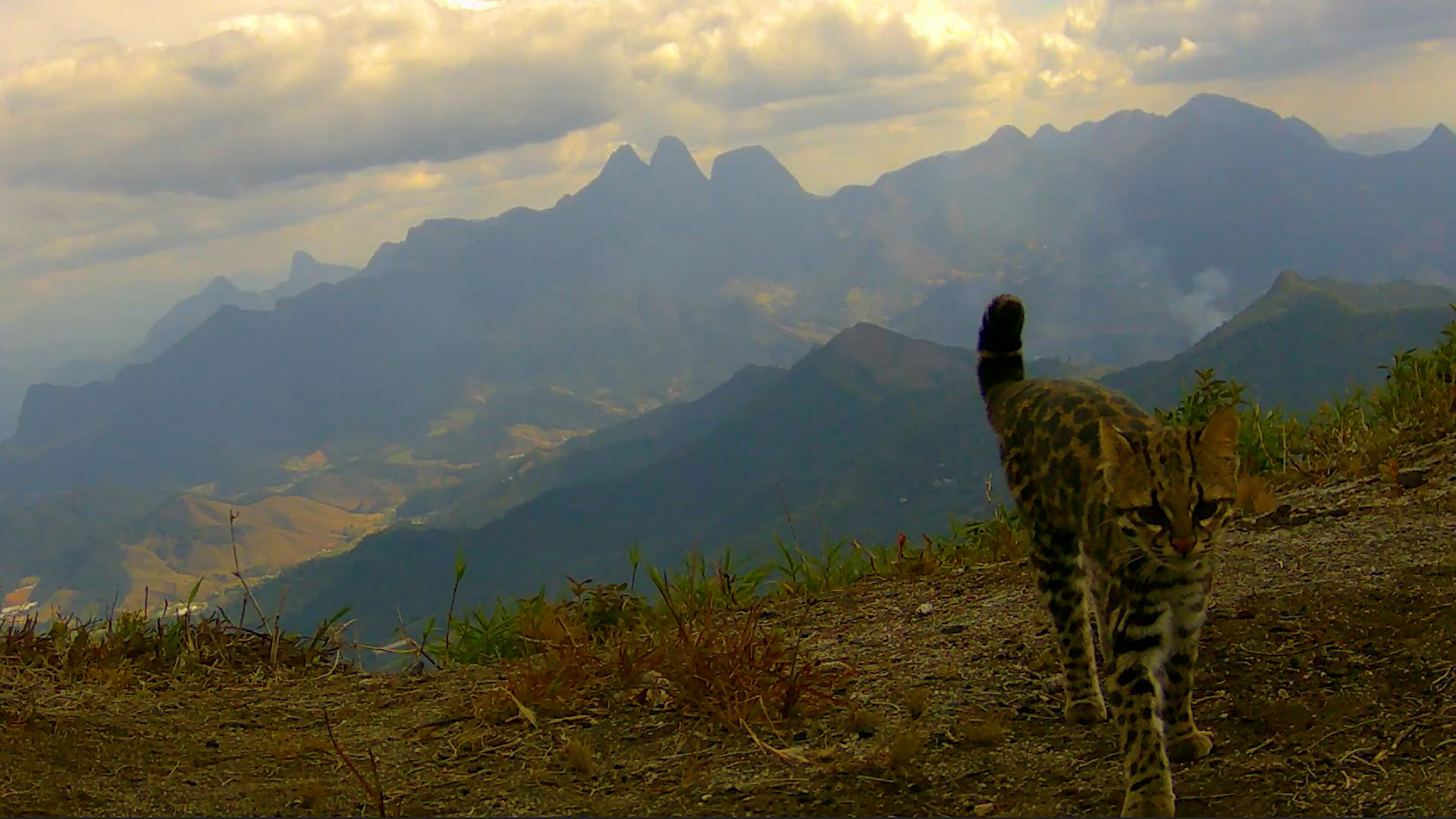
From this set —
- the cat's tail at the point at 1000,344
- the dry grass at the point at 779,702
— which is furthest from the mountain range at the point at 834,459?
the cat's tail at the point at 1000,344

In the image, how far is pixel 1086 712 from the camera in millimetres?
5840

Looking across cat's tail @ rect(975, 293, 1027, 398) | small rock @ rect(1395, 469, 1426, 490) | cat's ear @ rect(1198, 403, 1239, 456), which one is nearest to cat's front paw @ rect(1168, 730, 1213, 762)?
cat's ear @ rect(1198, 403, 1239, 456)

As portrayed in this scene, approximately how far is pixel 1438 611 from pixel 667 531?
148 m

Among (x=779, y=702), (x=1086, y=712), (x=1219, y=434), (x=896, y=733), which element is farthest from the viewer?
(x=779, y=702)

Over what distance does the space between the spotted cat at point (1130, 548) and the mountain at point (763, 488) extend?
207ft

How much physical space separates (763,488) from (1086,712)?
496ft

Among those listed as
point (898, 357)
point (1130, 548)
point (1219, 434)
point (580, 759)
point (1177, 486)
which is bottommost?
point (898, 357)

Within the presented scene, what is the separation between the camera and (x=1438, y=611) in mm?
6223

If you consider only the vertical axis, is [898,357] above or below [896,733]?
below

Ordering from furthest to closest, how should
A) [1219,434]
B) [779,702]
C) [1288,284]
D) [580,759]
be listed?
[1288,284]
[779,702]
[580,759]
[1219,434]

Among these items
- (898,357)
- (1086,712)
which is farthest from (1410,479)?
(898,357)

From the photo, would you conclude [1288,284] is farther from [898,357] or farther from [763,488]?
[898,357]

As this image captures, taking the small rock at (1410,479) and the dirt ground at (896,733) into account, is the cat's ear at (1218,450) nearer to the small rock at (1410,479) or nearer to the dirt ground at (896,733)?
the dirt ground at (896,733)

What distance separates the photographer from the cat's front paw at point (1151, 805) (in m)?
4.52
